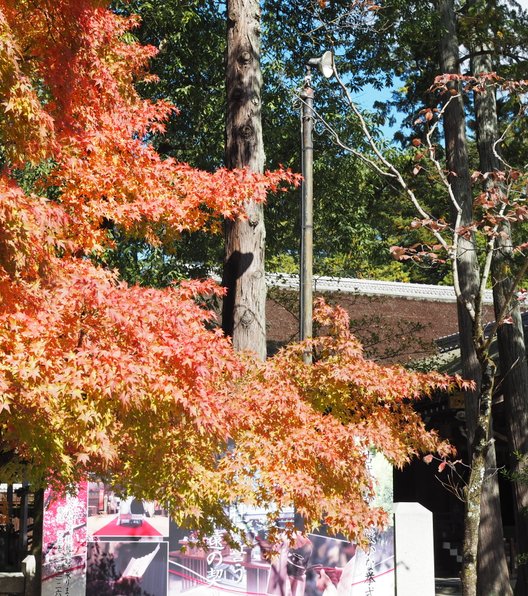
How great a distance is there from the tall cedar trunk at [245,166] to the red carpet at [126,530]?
2632 millimetres

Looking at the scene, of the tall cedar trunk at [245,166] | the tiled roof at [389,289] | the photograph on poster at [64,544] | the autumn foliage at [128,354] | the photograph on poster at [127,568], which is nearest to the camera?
the autumn foliage at [128,354]

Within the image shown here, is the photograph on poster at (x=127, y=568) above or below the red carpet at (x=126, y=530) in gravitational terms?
below

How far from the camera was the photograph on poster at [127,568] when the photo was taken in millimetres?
10812

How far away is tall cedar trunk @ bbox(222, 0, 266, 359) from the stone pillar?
3307 mm

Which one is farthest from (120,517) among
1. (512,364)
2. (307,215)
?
(512,364)

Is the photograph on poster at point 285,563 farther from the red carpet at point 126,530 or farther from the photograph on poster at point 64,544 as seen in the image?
the photograph on poster at point 64,544

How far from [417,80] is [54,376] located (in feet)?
45.7

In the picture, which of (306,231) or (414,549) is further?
(414,549)

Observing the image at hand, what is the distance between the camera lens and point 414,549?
1234 centimetres

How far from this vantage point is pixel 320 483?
851cm

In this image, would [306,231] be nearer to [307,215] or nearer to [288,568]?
[307,215]

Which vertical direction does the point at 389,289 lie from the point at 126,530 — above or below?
above

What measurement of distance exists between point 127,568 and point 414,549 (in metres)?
4.19

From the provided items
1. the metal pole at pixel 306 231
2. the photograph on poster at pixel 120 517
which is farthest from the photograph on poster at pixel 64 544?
the metal pole at pixel 306 231
